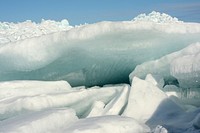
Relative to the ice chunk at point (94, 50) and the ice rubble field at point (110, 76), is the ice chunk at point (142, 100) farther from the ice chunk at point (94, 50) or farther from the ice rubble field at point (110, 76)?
the ice chunk at point (94, 50)

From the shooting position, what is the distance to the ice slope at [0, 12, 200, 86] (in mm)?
5594

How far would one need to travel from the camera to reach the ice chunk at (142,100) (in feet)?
15.3

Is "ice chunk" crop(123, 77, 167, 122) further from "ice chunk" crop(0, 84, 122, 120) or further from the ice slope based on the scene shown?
the ice slope

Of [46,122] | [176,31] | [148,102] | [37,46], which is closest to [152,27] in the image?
[176,31]

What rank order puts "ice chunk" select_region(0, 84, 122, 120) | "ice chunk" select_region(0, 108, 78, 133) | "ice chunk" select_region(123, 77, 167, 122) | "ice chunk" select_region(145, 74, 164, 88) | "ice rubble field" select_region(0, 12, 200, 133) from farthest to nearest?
"ice chunk" select_region(145, 74, 164, 88) < "ice chunk" select_region(0, 84, 122, 120) < "ice chunk" select_region(123, 77, 167, 122) < "ice rubble field" select_region(0, 12, 200, 133) < "ice chunk" select_region(0, 108, 78, 133)

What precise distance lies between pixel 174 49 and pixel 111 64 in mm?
1082

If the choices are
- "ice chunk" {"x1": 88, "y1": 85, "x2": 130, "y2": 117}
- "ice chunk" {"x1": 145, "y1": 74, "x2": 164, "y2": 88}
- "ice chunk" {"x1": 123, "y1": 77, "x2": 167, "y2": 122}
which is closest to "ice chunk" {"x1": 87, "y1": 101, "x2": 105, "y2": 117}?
"ice chunk" {"x1": 88, "y1": 85, "x2": 130, "y2": 117}

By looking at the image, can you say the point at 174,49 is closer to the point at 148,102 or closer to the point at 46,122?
the point at 148,102

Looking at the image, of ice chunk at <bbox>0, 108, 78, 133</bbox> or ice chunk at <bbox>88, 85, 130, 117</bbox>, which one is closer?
ice chunk at <bbox>0, 108, 78, 133</bbox>

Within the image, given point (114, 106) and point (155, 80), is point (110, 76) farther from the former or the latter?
point (114, 106)

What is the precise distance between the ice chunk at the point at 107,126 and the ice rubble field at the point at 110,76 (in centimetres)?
1

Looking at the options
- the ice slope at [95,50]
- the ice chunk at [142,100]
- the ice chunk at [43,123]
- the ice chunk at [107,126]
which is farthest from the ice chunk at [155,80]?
the ice chunk at [43,123]

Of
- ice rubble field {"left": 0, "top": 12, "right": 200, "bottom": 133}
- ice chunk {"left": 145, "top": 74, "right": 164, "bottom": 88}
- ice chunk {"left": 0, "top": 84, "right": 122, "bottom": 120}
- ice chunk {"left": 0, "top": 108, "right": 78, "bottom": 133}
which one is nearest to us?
ice chunk {"left": 0, "top": 108, "right": 78, "bottom": 133}

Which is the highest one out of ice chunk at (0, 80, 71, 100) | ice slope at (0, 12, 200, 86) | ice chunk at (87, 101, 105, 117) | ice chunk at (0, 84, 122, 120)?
ice slope at (0, 12, 200, 86)
